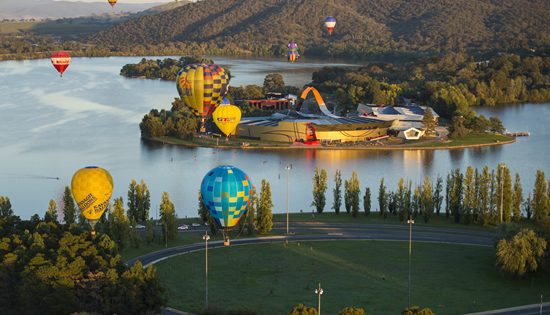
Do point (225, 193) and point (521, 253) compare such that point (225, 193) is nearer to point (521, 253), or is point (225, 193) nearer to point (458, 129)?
point (521, 253)

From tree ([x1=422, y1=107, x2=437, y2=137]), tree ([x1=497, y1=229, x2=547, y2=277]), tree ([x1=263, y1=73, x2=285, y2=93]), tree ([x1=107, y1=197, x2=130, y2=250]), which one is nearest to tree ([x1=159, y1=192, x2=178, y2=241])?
tree ([x1=107, y1=197, x2=130, y2=250])

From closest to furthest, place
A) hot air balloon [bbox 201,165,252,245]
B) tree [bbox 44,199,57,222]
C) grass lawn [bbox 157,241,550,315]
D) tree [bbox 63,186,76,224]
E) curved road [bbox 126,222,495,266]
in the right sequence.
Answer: grass lawn [bbox 157,241,550,315] → tree [bbox 44,199,57,222] → hot air balloon [bbox 201,165,252,245] → curved road [bbox 126,222,495,266] → tree [bbox 63,186,76,224]

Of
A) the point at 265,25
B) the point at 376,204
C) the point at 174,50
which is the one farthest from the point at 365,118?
the point at 265,25

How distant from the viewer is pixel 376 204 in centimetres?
4394

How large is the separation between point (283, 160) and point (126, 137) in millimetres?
12769

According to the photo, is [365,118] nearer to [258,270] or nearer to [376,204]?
[376,204]

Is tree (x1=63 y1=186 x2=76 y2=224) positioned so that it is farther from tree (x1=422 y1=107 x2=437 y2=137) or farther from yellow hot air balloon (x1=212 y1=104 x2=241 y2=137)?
tree (x1=422 y1=107 x2=437 y2=137)

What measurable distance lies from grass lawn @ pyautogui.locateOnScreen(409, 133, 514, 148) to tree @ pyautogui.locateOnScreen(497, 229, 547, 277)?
30180 mm

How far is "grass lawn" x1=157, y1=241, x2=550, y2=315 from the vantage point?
27.5m

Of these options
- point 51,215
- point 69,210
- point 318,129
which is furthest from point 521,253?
point 318,129

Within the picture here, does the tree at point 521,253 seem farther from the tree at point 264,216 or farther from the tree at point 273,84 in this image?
the tree at point 273,84

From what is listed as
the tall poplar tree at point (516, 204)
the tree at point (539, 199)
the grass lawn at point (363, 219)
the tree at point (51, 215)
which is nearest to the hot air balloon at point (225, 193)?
the tree at point (51, 215)

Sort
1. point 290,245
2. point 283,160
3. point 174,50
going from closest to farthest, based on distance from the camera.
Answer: point 290,245 → point 283,160 → point 174,50

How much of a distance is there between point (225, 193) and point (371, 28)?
143 meters
